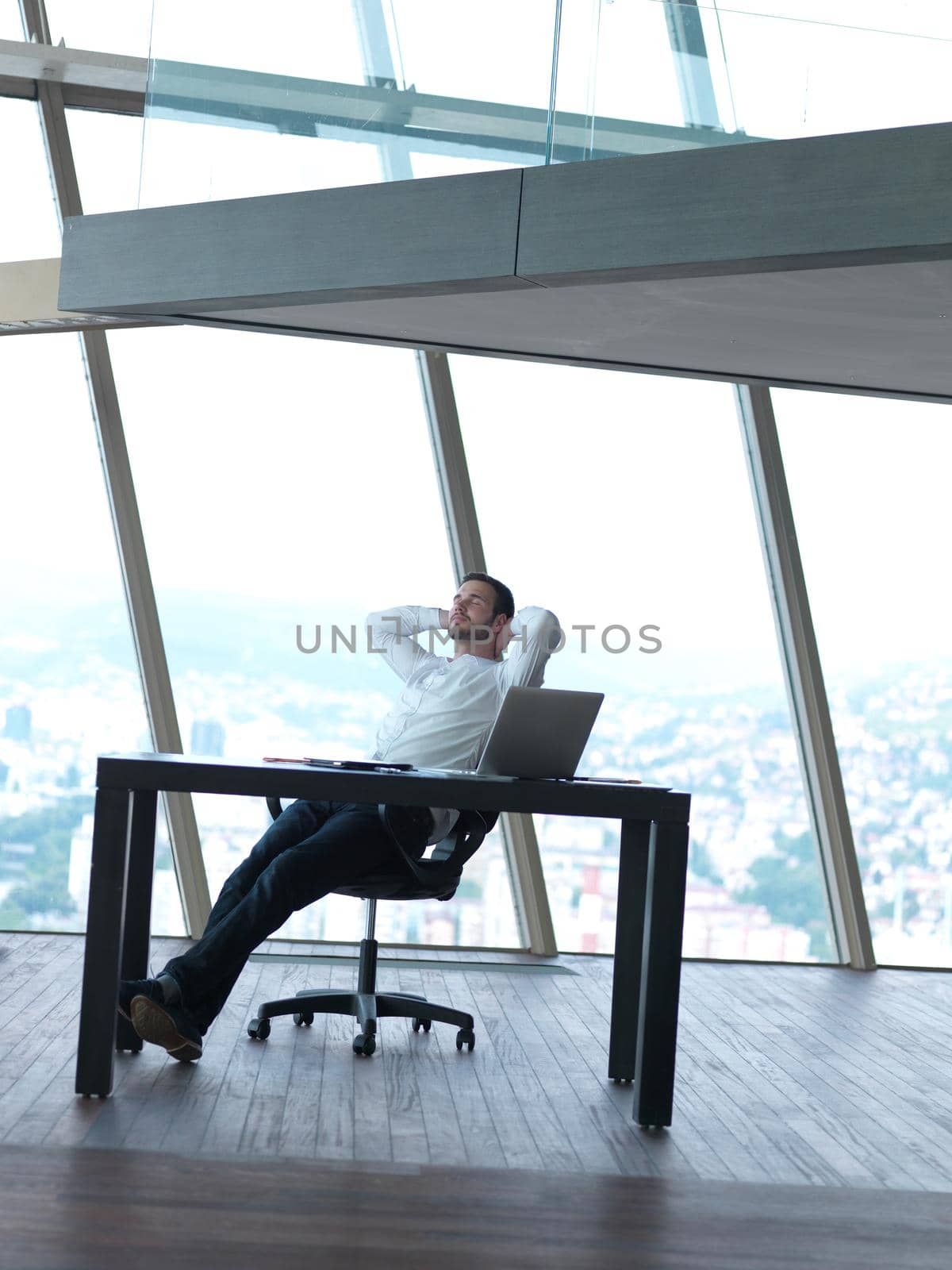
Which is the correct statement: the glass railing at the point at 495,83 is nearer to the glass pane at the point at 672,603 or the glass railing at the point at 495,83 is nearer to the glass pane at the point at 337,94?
the glass pane at the point at 337,94

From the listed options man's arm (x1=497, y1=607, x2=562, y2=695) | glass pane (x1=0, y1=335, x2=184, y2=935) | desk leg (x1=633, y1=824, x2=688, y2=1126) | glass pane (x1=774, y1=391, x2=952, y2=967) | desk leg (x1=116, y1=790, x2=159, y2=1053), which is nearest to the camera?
desk leg (x1=633, y1=824, x2=688, y2=1126)

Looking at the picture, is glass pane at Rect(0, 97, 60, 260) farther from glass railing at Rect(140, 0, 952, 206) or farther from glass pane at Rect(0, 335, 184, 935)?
glass railing at Rect(140, 0, 952, 206)

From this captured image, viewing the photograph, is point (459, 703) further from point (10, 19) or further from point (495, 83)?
point (10, 19)

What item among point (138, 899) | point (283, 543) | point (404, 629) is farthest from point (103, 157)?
point (138, 899)

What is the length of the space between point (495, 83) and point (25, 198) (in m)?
2.53

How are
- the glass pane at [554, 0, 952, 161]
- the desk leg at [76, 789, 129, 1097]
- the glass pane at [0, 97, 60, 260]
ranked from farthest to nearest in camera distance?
the glass pane at [0, 97, 60, 260]
the glass pane at [554, 0, 952, 161]
the desk leg at [76, 789, 129, 1097]

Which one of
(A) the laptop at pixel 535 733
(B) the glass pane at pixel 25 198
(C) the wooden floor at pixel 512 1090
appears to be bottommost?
(C) the wooden floor at pixel 512 1090

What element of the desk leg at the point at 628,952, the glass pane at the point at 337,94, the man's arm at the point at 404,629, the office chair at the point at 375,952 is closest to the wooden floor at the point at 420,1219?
the desk leg at the point at 628,952

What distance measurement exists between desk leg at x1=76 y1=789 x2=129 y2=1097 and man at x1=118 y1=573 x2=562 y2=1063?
186mm

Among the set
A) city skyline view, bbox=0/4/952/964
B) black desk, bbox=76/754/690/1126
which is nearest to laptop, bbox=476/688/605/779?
black desk, bbox=76/754/690/1126

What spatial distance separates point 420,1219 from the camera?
238 centimetres

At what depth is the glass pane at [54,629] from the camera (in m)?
5.41

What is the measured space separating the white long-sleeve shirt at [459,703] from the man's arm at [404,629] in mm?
176

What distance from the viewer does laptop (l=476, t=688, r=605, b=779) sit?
3.36 meters
